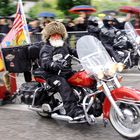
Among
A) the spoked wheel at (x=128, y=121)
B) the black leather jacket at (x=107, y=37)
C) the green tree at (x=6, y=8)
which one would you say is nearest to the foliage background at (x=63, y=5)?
the green tree at (x=6, y=8)

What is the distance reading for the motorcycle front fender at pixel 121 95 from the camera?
5.16 metres

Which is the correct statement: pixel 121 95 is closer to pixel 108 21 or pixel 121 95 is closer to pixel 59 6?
pixel 108 21

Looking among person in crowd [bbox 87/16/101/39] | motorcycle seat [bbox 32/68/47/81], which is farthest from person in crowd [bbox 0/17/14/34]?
motorcycle seat [bbox 32/68/47/81]

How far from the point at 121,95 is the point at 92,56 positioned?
707 millimetres

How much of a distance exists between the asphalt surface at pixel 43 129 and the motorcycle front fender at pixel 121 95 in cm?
38

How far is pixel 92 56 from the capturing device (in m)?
5.66

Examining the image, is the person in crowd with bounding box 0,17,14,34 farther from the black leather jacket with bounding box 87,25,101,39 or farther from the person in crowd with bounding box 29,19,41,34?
the black leather jacket with bounding box 87,25,101,39

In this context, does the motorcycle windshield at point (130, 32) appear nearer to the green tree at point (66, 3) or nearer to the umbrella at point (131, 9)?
the umbrella at point (131, 9)

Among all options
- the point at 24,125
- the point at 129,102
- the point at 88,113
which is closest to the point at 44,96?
the point at 24,125

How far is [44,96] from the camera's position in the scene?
636 cm

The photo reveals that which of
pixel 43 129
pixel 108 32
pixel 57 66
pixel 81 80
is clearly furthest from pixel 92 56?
pixel 108 32

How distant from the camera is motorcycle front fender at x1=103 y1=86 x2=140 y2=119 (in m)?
5.16

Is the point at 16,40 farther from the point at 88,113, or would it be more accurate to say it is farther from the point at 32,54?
the point at 88,113

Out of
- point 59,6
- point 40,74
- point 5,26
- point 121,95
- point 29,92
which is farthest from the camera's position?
point 59,6
